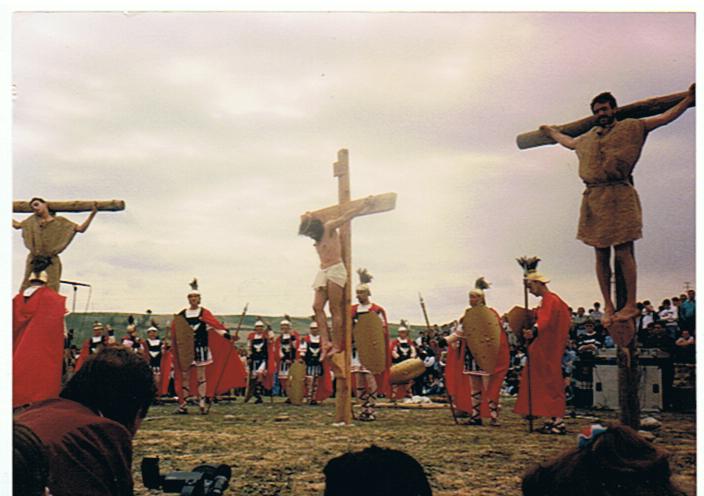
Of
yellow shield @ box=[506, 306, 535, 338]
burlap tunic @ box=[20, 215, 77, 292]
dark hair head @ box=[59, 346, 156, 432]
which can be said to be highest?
burlap tunic @ box=[20, 215, 77, 292]

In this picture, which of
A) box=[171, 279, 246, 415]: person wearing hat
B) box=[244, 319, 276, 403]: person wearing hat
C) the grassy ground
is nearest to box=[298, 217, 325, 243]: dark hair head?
box=[244, 319, 276, 403]: person wearing hat

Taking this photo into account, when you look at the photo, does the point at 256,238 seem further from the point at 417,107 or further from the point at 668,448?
the point at 668,448

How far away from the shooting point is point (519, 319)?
539 cm

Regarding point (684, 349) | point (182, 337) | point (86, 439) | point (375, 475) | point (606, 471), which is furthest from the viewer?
point (182, 337)

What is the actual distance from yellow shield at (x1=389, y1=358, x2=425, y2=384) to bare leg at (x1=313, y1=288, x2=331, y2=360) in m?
0.41

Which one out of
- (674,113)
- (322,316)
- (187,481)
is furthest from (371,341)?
(674,113)

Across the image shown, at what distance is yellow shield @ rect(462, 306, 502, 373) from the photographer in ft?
17.7

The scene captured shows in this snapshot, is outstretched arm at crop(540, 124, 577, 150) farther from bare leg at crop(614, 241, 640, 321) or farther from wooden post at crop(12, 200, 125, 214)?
wooden post at crop(12, 200, 125, 214)

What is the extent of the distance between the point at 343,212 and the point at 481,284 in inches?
34.5

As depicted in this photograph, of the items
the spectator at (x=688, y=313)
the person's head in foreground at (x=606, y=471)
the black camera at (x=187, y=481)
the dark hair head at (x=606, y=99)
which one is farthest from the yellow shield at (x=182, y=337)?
the person's head in foreground at (x=606, y=471)

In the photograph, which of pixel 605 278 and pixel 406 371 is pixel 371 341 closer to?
pixel 406 371

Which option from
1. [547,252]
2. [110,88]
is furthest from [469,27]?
[110,88]

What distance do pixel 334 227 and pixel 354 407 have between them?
1.03 m
